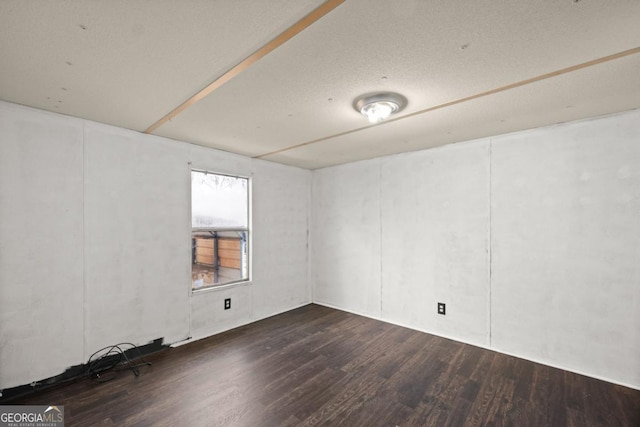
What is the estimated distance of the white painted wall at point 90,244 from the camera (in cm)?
219

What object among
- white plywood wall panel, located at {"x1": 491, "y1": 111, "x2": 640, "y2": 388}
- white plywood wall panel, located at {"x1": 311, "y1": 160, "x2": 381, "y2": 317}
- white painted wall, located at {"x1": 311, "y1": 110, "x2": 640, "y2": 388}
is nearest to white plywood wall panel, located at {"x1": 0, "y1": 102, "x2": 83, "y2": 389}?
white plywood wall panel, located at {"x1": 311, "y1": 160, "x2": 381, "y2": 317}

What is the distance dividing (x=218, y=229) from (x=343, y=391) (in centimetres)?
235

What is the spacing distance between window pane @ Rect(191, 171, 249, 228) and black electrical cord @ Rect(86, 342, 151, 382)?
4.60 ft

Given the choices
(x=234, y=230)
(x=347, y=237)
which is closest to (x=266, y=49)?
(x=234, y=230)

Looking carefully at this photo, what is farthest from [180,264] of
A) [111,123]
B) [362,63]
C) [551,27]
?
[551,27]

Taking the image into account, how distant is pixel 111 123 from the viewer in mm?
2605

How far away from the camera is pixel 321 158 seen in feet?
13.1

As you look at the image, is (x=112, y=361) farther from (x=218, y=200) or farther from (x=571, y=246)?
(x=571, y=246)

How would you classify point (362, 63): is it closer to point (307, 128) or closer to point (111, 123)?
point (307, 128)

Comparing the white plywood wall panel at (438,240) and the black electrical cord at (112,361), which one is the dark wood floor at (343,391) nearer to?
the black electrical cord at (112,361)

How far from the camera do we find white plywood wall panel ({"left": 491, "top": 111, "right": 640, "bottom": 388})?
2.36 metres

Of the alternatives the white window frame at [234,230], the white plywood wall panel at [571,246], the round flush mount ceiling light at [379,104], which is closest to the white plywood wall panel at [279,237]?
the white window frame at [234,230]

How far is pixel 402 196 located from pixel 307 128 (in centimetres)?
174

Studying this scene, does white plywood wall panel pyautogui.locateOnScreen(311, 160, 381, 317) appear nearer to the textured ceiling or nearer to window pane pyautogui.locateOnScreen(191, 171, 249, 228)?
window pane pyautogui.locateOnScreen(191, 171, 249, 228)
